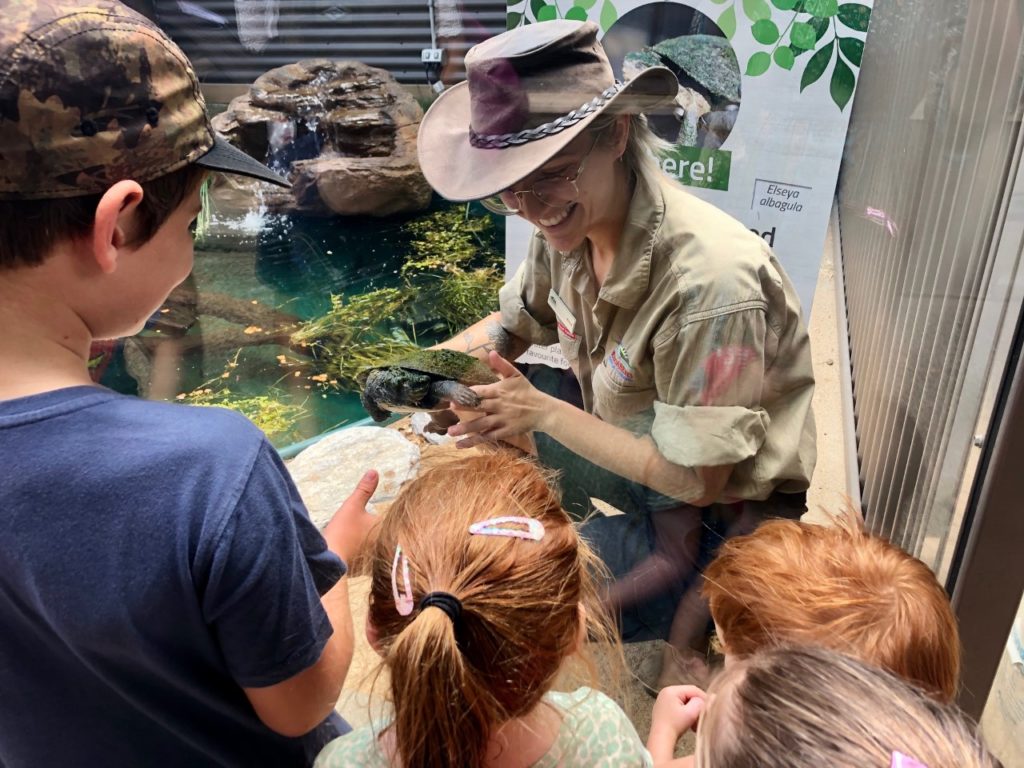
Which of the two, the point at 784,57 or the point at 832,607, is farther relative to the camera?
the point at 784,57

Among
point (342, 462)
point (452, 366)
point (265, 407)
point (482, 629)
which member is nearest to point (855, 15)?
point (452, 366)

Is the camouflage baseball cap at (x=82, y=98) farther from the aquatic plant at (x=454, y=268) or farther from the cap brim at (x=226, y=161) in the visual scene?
the aquatic plant at (x=454, y=268)

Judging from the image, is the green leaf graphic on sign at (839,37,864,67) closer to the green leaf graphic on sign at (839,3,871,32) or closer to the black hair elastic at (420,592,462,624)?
the green leaf graphic on sign at (839,3,871,32)

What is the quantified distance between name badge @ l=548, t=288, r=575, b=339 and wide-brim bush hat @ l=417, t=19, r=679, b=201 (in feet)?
1.36

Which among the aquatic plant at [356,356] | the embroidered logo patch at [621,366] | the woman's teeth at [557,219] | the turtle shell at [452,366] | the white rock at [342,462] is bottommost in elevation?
the white rock at [342,462]

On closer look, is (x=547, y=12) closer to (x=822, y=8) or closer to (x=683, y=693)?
(x=822, y=8)

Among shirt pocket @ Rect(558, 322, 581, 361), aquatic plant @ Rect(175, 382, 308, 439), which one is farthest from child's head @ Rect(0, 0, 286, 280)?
aquatic plant @ Rect(175, 382, 308, 439)

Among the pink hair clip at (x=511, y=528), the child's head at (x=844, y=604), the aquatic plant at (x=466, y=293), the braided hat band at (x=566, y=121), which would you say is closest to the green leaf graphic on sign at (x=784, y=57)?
the braided hat band at (x=566, y=121)

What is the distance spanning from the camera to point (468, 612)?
81 centimetres

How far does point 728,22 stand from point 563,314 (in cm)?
85

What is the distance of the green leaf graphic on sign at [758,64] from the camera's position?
1.84 m

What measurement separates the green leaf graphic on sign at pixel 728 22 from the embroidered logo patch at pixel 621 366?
36.0 inches

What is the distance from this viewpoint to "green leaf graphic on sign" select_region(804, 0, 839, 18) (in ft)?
5.74

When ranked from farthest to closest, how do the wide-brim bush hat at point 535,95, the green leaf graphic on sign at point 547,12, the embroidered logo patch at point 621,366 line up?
the green leaf graphic on sign at point 547,12 → the embroidered logo patch at point 621,366 → the wide-brim bush hat at point 535,95
